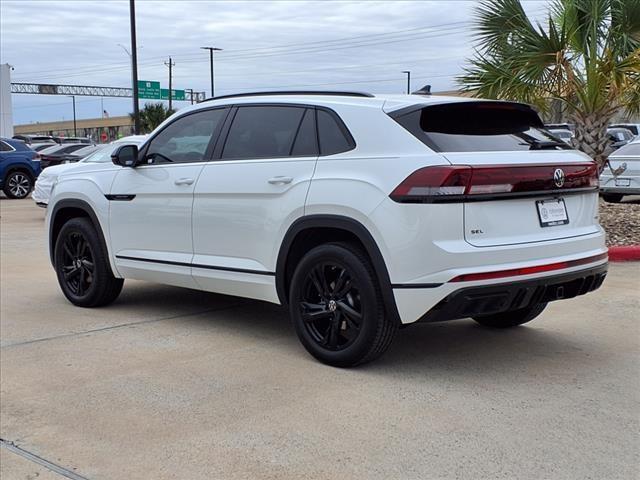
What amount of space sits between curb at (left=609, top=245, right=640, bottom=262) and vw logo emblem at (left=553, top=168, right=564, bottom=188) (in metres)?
4.45

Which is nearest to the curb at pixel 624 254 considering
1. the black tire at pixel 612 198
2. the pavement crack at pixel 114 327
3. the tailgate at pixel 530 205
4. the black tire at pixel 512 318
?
the black tire at pixel 512 318

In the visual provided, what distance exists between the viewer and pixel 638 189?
14.0 metres

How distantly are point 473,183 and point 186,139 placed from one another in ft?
8.84

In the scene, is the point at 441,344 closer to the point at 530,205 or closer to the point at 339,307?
the point at 339,307

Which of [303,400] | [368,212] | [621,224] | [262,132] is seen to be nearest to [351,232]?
[368,212]

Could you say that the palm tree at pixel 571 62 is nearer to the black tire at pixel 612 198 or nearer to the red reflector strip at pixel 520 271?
the black tire at pixel 612 198

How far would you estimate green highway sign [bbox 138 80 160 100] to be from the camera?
58188 mm

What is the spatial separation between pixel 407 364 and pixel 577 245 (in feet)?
4.39

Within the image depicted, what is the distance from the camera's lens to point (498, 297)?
4.39m

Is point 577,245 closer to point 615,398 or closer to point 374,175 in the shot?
point 615,398

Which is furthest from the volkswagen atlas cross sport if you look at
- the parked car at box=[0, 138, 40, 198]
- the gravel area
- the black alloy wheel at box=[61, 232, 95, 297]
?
the parked car at box=[0, 138, 40, 198]

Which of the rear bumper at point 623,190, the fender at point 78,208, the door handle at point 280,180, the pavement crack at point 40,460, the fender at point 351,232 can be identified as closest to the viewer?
the pavement crack at point 40,460

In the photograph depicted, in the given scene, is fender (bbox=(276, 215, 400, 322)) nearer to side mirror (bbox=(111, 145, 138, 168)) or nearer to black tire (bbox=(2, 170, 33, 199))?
side mirror (bbox=(111, 145, 138, 168))

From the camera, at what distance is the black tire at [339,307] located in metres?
4.59
